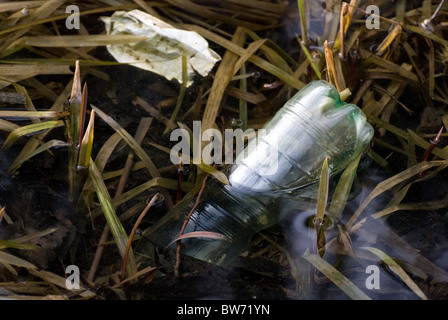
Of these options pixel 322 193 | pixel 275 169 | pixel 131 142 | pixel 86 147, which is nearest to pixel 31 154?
pixel 86 147

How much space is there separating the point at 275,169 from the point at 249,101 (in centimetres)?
46

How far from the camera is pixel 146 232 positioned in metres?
1.53

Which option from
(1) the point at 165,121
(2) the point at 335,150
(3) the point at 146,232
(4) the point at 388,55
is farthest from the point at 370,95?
(3) the point at 146,232

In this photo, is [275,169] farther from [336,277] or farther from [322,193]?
[336,277]

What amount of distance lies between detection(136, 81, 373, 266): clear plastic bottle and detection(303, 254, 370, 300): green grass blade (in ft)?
0.74

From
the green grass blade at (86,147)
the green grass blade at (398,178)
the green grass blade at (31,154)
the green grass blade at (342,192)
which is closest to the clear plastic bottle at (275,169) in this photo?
the green grass blade at (342,192)

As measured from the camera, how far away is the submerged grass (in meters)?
1.48

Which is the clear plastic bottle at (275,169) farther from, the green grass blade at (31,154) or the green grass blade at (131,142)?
the green grass blade at (31,154)

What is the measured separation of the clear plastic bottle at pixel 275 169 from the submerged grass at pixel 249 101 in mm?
68

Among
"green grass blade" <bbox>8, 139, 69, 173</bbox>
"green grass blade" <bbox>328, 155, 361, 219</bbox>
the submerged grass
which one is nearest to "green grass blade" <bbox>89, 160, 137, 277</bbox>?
the submerged grass

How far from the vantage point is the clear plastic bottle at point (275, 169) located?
1.55 meters

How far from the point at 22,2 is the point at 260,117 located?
1.10 m

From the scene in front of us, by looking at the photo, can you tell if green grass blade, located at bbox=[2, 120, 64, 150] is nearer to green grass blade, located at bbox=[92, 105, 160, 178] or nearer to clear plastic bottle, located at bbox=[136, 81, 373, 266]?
green grass blade, located at bbox=[92, 105, 160, 178]
